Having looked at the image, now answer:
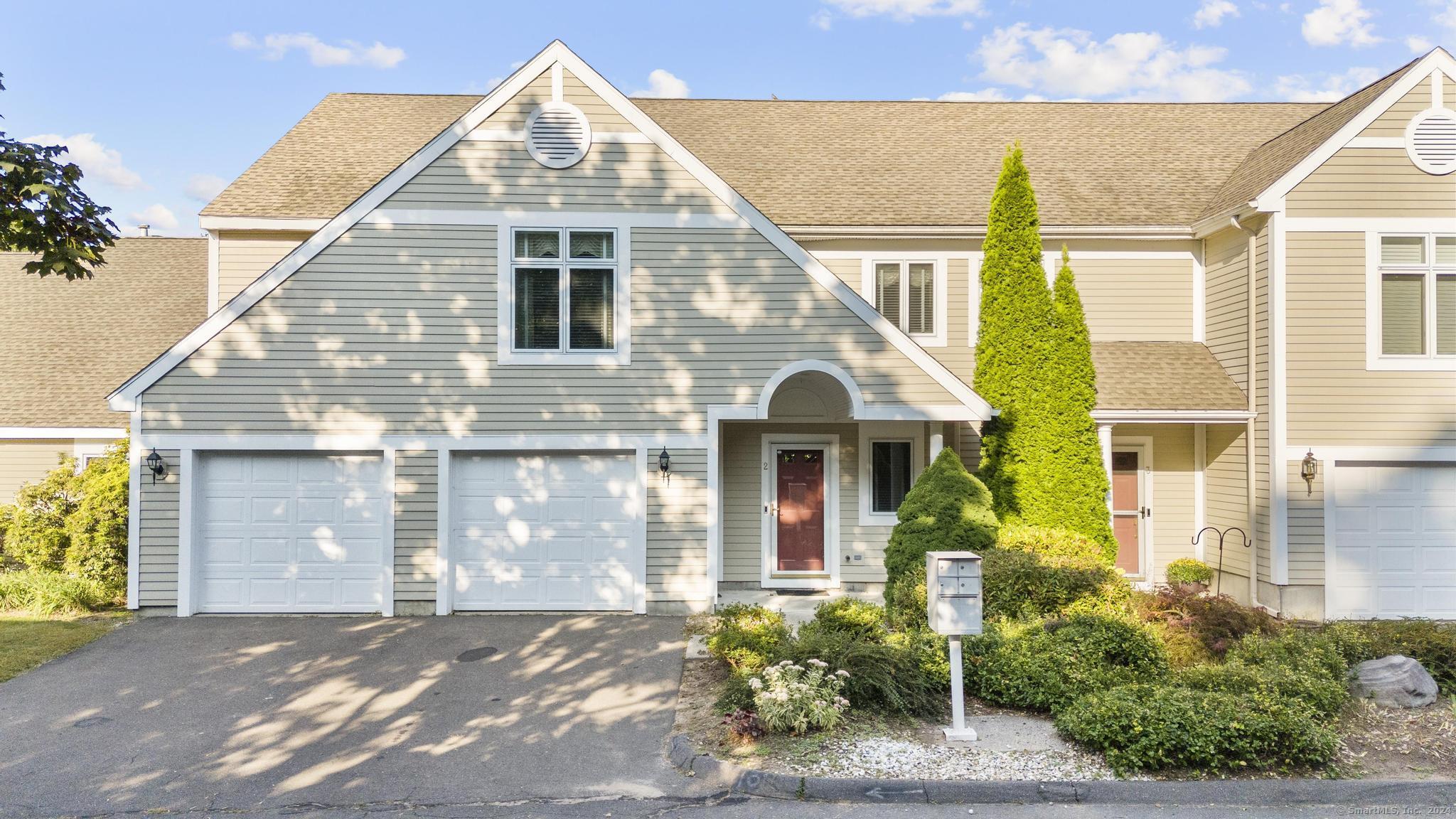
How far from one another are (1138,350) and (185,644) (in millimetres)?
13364

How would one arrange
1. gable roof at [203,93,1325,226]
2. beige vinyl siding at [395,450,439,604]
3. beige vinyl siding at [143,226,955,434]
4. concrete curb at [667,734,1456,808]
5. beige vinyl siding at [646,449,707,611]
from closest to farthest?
1. concrete curb at [667,734,1456,808]
2. beige vinyl siding at [143,226,955,434]
3. beige vinyl siding at [395,450,439,604]
4. beige vinyl siding at [646,449,707,611]
5. gable roof at [203,93,1325,226]

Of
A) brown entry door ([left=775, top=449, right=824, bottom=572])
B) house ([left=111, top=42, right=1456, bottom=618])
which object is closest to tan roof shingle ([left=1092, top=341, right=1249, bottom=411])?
house ([left=111, top=42, right=1456, bottom=618])

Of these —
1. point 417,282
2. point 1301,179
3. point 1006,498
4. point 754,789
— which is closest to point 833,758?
point 754,789

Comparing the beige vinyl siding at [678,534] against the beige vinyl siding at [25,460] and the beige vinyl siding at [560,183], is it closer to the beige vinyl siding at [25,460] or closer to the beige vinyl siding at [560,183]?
the beige vinyl siding at [560,183]

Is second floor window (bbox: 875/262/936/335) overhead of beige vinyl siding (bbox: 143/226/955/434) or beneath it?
overhead

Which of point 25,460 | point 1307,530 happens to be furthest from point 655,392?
point 25,460

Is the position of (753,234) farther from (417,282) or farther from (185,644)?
(185,644)

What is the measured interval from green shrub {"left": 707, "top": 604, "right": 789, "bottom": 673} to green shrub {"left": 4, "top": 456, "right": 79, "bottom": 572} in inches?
357

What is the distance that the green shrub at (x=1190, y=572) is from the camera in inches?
472

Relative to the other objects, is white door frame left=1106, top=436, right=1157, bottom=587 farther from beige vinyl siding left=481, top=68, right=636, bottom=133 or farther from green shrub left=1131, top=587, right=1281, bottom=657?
beige vinyl siding left=481, top=68, right=636, bottom=133

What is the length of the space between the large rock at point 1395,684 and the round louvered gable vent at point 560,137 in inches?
389

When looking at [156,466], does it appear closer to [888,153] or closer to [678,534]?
[678,534]

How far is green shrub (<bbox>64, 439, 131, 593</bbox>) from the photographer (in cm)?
1058

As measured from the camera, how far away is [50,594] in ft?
33.0
